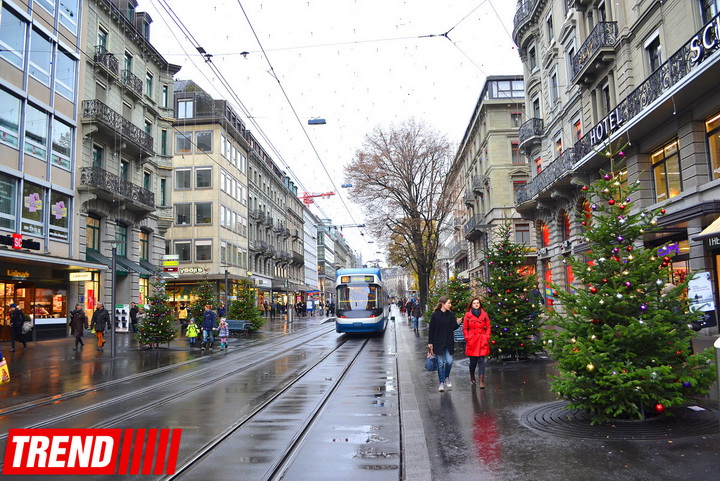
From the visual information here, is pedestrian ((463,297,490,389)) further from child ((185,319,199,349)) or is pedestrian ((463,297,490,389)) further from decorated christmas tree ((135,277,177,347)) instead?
child ((185,319,199,349))

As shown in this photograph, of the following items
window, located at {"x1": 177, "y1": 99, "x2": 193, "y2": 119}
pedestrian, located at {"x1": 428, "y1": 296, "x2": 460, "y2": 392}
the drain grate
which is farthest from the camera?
window, located at {"x1": 177, "y1": 99, "x2": 193, "y2": 119}

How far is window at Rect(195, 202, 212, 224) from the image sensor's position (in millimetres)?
49125

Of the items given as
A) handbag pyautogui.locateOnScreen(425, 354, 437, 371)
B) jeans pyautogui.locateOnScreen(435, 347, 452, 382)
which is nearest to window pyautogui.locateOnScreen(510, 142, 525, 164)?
jeans pyautogui.locateOnScreen(435, 347, 452, 382)

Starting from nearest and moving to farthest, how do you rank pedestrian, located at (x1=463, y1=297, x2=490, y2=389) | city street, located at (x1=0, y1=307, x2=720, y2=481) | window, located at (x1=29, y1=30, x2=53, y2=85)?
city street, located at (x1=0, y1=307, x2=720, y2=481), pedestrian, located at (x1=463, y1=297, x2=490, y2=389), window, located at (x1=29, y1=30, x2=53, y2=85)

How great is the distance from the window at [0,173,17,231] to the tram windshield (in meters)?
14.6

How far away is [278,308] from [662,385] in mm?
63929

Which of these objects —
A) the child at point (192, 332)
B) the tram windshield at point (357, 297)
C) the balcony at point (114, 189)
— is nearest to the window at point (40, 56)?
the balcony at point (114, 189)

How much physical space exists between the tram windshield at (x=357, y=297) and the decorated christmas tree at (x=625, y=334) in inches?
804

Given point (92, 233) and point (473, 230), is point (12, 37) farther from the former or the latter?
point (473, 230)

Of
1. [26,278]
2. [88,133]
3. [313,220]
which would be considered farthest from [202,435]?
[313,220]

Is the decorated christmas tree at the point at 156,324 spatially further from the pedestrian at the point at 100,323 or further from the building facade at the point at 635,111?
the building facade at the point at 635,111

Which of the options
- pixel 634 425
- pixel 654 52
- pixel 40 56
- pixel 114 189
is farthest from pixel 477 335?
pixel 114 189

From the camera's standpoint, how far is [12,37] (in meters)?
22.2

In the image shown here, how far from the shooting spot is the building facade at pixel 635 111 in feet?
52.5
